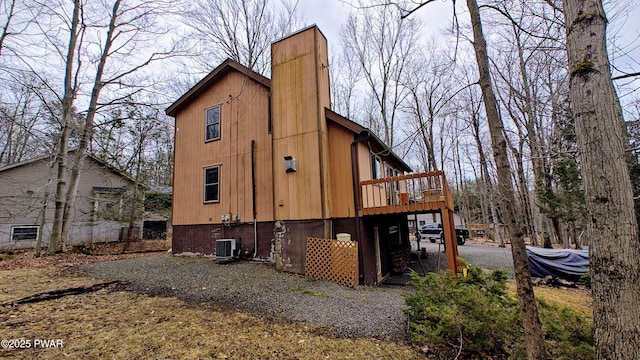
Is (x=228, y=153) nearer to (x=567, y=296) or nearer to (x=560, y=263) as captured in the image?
(x=567, y=296)

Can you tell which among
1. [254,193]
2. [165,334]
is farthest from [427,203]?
[165,334]

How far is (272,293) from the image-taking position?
5.75 m

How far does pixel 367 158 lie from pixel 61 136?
12.8 metres

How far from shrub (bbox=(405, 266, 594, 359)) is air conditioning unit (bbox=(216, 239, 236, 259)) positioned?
21.8 ft

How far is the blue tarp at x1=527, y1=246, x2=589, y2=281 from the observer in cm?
805

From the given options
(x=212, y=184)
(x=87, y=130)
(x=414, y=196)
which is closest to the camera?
(x=414, y=196)

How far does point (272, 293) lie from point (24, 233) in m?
16.7

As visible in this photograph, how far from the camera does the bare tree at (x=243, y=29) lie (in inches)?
625

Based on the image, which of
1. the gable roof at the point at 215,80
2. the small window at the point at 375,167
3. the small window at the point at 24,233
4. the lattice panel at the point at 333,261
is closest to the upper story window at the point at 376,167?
the small window at the point at 375,167

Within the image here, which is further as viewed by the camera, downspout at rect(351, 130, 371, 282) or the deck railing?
downspout at rect(351, 130, 371, 282)

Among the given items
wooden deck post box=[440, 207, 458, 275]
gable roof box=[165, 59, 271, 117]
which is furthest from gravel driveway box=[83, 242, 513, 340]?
gable roof box=[165, 59, 271, 117]

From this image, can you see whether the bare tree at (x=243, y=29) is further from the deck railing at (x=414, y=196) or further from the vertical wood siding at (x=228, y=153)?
the deck railing at (x=414, y=196)

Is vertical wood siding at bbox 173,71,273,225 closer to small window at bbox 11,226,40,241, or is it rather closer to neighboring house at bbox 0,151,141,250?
neighboring house at bbox 0,151,141,250

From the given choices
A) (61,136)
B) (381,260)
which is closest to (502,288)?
(381,260)
